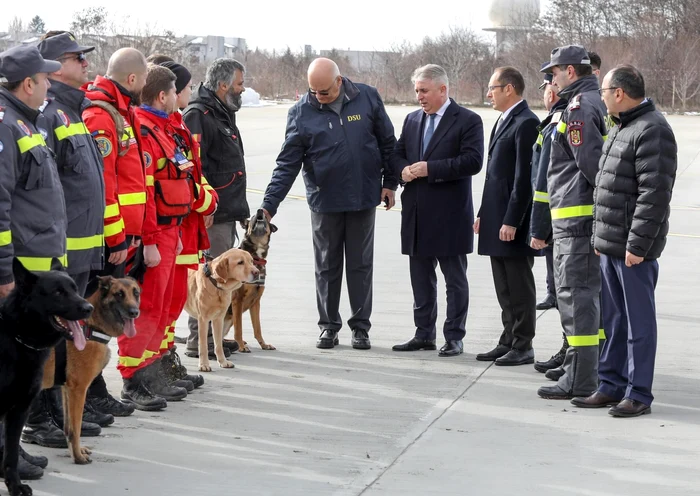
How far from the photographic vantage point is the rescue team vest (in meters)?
6.26

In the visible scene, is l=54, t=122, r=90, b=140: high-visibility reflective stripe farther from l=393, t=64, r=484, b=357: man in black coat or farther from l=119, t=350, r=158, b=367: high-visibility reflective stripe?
l=393, t=64, r=484, b=357: man in black coat

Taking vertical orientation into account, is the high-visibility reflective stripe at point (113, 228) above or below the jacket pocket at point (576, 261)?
above

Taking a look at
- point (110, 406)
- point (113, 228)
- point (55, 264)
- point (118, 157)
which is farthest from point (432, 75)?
point (55, 264)

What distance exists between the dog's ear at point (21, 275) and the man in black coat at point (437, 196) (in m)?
3.82

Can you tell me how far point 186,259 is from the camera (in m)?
6.84

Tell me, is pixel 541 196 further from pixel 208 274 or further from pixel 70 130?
pixel 70 130

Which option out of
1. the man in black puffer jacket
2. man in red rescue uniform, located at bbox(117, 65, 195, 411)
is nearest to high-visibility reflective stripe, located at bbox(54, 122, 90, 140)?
man in red rescue uniform, located at bbox(117, 65, 195, 411)

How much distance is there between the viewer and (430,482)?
485 centimetres

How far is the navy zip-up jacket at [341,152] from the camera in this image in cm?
796

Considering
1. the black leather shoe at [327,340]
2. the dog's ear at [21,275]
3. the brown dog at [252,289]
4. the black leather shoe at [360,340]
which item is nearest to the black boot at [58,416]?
the dog's ear at [21,275]

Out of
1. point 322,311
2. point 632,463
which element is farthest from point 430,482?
point 322,311

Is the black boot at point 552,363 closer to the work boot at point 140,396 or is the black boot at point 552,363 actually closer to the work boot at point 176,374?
the work boot at point 176,374

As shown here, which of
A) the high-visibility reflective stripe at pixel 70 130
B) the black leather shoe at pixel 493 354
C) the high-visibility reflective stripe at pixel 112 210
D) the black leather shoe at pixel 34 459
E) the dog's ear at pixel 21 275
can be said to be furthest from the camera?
the black leather shoe at pixel 493 354

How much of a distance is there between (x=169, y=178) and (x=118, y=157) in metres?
0.50
